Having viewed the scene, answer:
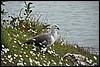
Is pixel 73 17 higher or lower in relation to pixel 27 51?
lower

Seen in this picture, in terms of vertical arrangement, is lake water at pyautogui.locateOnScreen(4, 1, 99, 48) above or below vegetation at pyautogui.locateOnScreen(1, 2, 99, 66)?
below

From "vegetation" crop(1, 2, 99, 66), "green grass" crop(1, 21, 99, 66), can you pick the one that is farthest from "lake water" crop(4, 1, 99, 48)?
"green grass" crop(1, 21, 99, 66)

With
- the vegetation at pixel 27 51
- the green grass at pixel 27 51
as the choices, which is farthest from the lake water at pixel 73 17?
the green grass at pixel 27 51

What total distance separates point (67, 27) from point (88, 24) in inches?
43.0

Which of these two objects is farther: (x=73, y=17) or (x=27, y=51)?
(x=73, y=17)

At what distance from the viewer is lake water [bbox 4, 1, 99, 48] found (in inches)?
475

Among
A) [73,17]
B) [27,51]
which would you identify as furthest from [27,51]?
[73,17]

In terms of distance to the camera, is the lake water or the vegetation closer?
the vegetation

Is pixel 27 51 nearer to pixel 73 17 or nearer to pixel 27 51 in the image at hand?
pixel 27 51

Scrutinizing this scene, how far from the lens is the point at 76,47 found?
10328 millimetres

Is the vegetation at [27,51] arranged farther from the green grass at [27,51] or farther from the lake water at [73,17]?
the lake water at [73,17]

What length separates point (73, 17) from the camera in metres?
15.4

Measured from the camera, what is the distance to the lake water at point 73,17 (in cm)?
1206

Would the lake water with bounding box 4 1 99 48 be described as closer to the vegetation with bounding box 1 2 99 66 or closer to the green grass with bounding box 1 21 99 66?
the vegetation with bounding box 1 2 99 66
